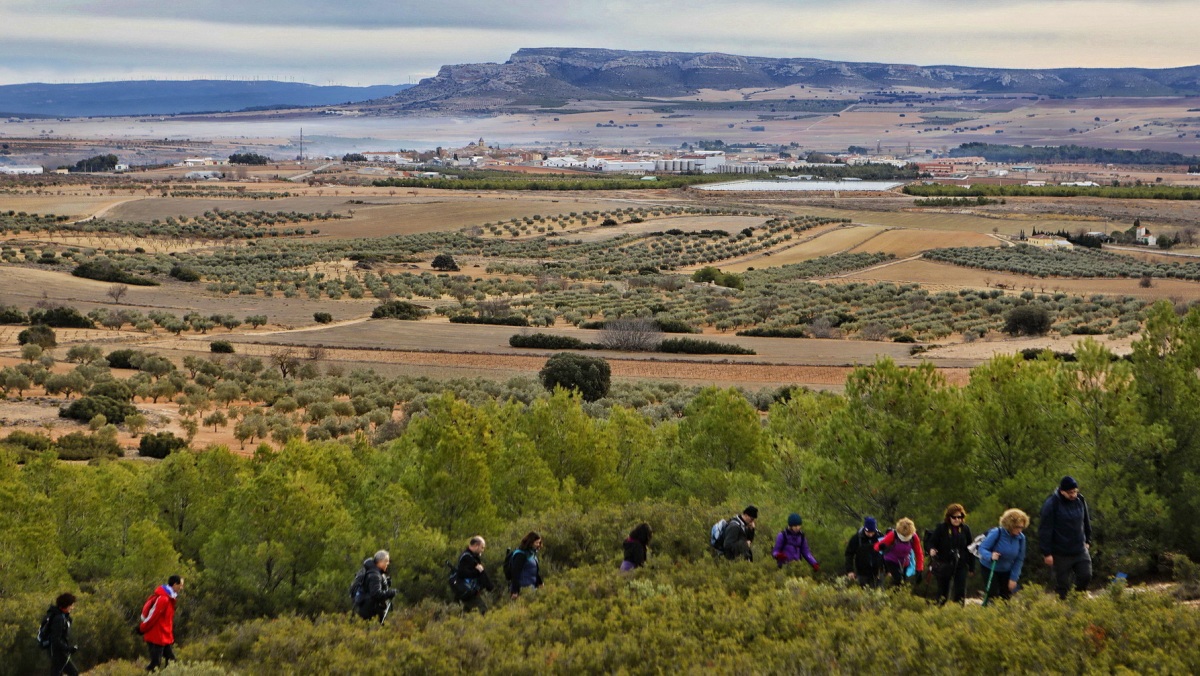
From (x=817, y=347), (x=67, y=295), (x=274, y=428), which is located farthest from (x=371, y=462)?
(x=67, y=295)

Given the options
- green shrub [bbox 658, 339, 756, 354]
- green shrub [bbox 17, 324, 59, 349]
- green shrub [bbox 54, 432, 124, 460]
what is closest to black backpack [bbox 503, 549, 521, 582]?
green shrub [bbox 54, 432, 124, 460]

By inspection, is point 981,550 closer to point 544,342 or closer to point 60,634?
point 60,634

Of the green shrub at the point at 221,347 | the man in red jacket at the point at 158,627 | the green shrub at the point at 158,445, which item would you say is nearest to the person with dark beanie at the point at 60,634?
the man in red jacket at the point at 158,627

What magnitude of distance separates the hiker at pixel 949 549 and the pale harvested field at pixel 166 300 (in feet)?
128

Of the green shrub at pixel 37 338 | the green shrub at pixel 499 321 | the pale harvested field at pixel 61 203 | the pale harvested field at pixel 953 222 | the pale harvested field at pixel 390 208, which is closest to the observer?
the green shrub at pixel 37 338

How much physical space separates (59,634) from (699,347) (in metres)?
31.4

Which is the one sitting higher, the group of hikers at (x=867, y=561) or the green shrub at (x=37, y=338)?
the group of hikers at (x=867, y=561)

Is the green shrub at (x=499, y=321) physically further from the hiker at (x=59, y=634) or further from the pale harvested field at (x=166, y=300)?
the hiker at (x=59, y=634)

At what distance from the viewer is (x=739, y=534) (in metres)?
10.5

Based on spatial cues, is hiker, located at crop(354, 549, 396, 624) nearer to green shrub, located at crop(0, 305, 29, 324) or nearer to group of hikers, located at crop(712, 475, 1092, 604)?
group of hikers, located at crop(712, 475, 1092, 604)

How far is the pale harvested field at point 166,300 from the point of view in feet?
156

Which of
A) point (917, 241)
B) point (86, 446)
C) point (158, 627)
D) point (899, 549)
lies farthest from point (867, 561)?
point (917, 241)

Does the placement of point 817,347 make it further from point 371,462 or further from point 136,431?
point 371,462

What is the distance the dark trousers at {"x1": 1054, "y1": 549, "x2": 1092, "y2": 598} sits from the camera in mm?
8922
